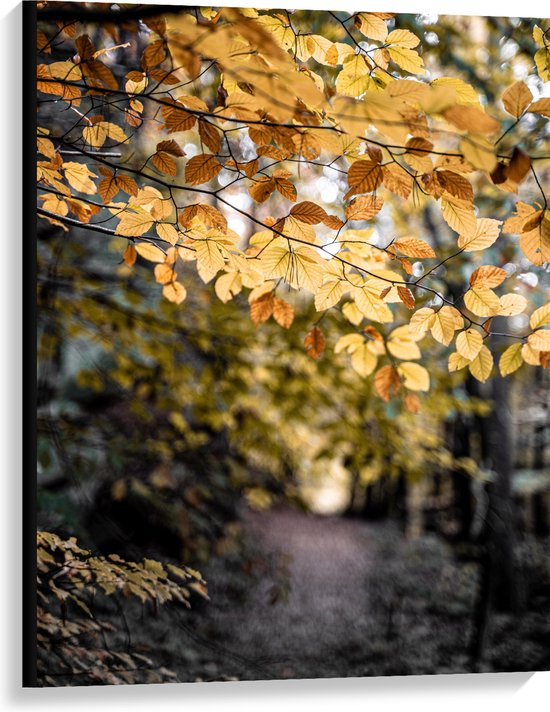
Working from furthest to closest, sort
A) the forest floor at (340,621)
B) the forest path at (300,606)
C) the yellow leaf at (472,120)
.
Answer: the forest path at (300,606) < the forest floor at (340,621) < the yellow leaf at (472,120)

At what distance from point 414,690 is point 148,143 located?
1.88 metres

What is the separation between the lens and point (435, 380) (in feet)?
→ 7.32

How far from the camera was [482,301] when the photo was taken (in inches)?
31.3

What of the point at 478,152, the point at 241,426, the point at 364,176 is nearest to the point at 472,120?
the point at 478,152

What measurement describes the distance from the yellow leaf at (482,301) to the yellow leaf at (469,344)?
41mm

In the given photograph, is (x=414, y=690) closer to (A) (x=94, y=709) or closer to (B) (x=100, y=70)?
(A) (x=94, y=709)

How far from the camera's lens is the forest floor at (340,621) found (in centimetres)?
187

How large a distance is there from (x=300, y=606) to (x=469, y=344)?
7.24 feet

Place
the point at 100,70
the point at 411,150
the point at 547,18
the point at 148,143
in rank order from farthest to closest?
the point at 148,143 < the point at 547,18 < the point at 100,70 < the point at 411,150

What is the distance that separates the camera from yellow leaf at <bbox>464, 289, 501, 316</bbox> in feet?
2.59

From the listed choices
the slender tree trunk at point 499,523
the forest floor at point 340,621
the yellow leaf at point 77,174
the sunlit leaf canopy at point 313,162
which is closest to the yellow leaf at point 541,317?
the sunlit leaf canopy at point 313,162

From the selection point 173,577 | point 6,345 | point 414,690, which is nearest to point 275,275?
point 6,345

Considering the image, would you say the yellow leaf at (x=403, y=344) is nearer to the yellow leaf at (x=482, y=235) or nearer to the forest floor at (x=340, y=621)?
the yellow leaf at (x=482, y=235)

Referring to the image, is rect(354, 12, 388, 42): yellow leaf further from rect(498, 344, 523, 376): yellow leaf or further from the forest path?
the forest path
